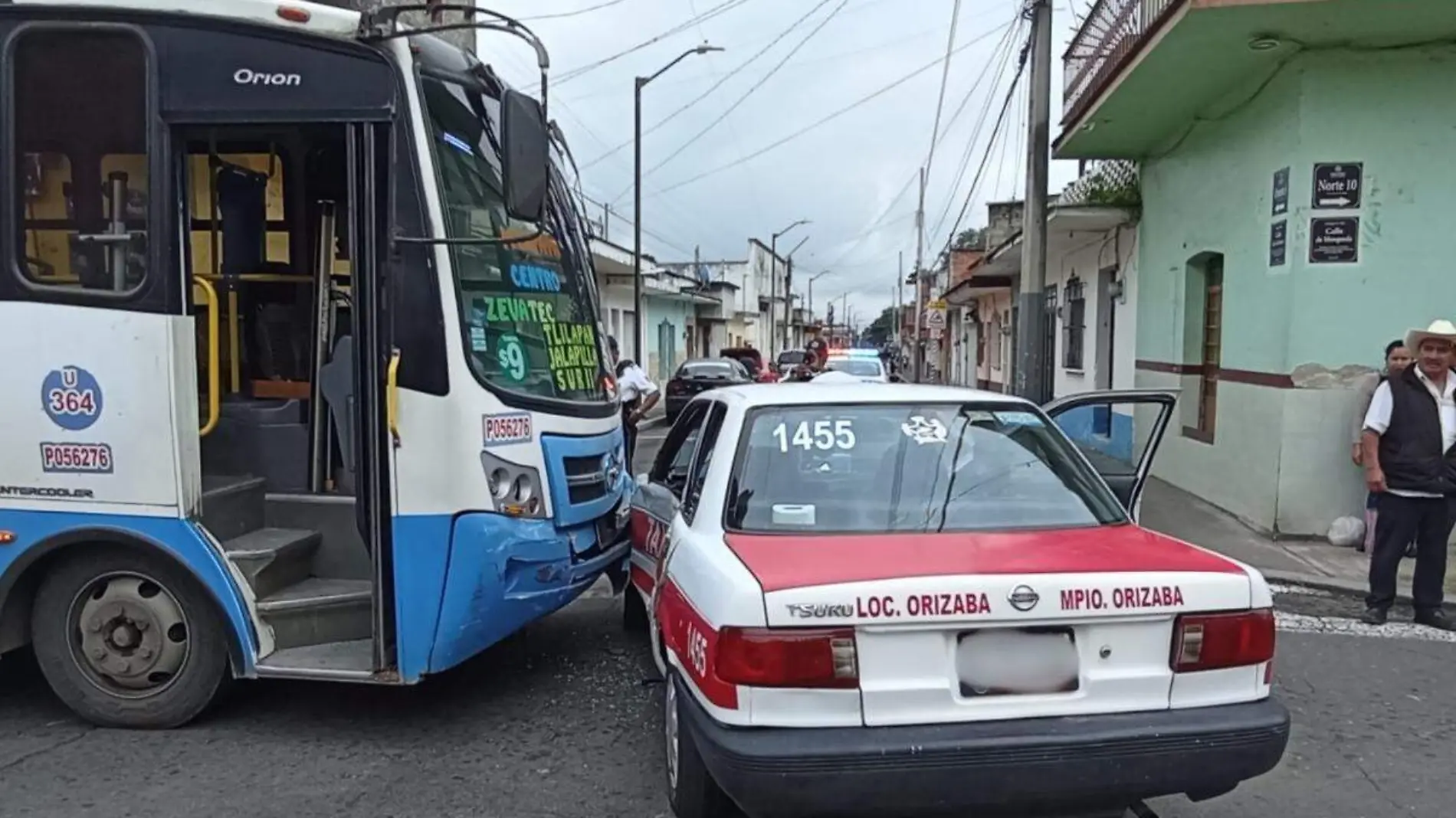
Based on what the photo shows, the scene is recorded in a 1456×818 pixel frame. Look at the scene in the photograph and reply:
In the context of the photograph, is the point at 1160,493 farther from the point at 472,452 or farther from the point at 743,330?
the point at 743,330

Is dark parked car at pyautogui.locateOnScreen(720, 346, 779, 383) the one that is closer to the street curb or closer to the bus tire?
the street curb

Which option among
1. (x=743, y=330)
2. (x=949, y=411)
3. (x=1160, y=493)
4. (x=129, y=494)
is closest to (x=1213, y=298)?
(x=1160, y=493)

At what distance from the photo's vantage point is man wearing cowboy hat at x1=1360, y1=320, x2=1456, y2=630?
21.1ft

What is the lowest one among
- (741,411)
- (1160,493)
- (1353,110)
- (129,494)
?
(1160,493)

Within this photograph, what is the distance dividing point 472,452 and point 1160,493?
9.53 m

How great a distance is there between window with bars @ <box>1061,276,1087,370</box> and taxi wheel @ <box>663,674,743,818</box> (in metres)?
15.0

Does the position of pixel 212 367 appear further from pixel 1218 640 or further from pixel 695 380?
pixel 695 380

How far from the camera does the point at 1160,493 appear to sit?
11992mm

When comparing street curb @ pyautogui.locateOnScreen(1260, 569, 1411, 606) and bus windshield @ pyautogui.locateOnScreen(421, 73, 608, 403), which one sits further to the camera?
street curb @ pyautogui.locateOnScreen(1260, 569, 1411, 606)

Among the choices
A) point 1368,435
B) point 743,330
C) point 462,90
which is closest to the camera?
point 462,90

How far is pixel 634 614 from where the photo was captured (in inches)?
249

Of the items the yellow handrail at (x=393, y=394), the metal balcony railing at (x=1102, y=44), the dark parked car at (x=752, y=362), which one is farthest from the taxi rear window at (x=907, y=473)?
the dark parked car at (x=752, y=362)

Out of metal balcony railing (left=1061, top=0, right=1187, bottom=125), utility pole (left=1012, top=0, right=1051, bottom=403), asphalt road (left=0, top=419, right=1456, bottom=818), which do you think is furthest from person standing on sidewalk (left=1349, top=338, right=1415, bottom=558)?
utility pole (left=1012, top=0, right=1051, bottom=403)

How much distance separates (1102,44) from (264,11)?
385 inches
